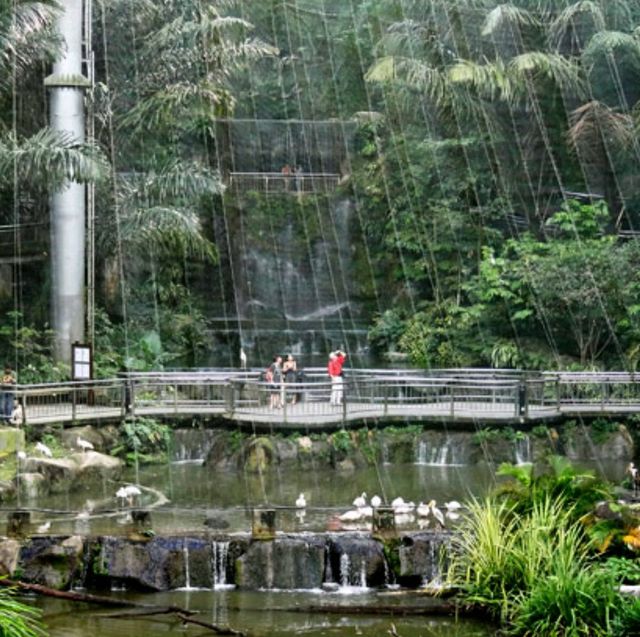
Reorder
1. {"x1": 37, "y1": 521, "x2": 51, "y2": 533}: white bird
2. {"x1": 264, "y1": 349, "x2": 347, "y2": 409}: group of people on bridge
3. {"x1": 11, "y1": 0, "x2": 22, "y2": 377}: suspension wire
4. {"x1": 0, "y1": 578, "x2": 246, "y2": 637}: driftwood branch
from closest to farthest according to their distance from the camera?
{"x1": 0, "y1": 578, "x2": 246, "y2": 637}: driftwood branch → {"x1": 37, "y1": 521, "x2": 51, "y2": 533}: white bird → {"x1": 264, "y1": 349, "x2": 347, "y2": 409}: group of people on bridge → {"x1": 11, "y1": 0, "x2": 22, "y2": 377}: suspension wire

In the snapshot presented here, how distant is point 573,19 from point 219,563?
1029 inches

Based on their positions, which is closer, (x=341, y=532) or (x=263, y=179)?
(x=341, y=532)

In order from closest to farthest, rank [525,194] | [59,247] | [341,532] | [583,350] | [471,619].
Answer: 1. [471,619]
2. [341,532]
3. [59,247]
4. [583,350]
5. [525,194]

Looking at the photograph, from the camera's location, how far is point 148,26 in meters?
35.2

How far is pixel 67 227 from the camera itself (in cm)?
2814

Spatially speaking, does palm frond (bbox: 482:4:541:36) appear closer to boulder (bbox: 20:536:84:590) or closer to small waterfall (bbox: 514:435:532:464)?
small waterfall (bbox: 514:435:532:464)

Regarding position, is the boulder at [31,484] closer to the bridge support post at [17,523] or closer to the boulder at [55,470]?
the boulder at [55,470]

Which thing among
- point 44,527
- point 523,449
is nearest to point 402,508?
point 44,527

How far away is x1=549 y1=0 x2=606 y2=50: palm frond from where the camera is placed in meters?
36.6

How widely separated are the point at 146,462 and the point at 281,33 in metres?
27.1

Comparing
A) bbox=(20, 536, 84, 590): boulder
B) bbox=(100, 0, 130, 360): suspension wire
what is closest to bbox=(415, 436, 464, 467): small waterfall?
bbox=(100, 0, 130, 360): suspension wire

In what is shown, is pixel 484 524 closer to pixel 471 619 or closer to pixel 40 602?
pixel 471 619

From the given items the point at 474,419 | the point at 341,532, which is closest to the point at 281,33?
the point at 474,419

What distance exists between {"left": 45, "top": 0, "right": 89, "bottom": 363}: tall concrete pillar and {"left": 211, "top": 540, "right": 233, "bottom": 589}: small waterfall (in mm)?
12494
